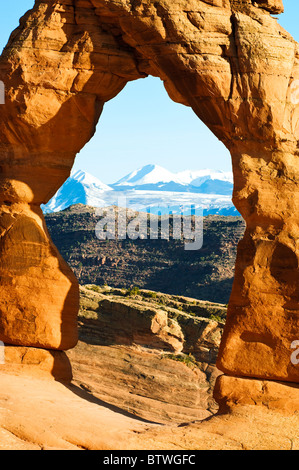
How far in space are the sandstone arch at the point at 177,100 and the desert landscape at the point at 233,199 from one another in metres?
0.03

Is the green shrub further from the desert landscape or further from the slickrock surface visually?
the slickrock surface

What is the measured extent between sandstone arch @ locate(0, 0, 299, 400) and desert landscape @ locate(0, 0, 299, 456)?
3 cm

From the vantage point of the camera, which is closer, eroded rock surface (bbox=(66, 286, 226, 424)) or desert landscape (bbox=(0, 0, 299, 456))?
desert landscape (bbox=(0, 0, 299, 456))

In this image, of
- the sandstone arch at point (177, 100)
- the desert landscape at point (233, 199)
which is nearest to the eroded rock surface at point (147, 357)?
the desert landscape at point (233, 199)

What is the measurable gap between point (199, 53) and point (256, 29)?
1.17 metres

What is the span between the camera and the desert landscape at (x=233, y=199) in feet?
42.4

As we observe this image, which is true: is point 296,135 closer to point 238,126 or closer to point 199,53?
point 238,126

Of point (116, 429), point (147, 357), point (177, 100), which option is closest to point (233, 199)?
point (177, 100)

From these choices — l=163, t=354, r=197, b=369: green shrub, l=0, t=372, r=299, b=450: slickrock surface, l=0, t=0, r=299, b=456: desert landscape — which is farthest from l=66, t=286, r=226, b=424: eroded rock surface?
l=0, t=372, r=299, b=450: slickrock surface

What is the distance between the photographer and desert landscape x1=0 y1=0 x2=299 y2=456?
12930 millimetres

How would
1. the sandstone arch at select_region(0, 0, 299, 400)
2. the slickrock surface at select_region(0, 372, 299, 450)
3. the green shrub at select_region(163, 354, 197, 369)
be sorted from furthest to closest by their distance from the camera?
the green shrub at select_region(163, 354, 197, 369)
the sandstone arch at select_region(0, 0, 299, 400)
the slickrock surface at select_region(0, 372, 299, 450)

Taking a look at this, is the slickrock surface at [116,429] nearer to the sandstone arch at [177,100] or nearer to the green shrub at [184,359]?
the sandstone arch at [177,100]

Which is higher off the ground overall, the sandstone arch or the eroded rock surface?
the sandstone arch
